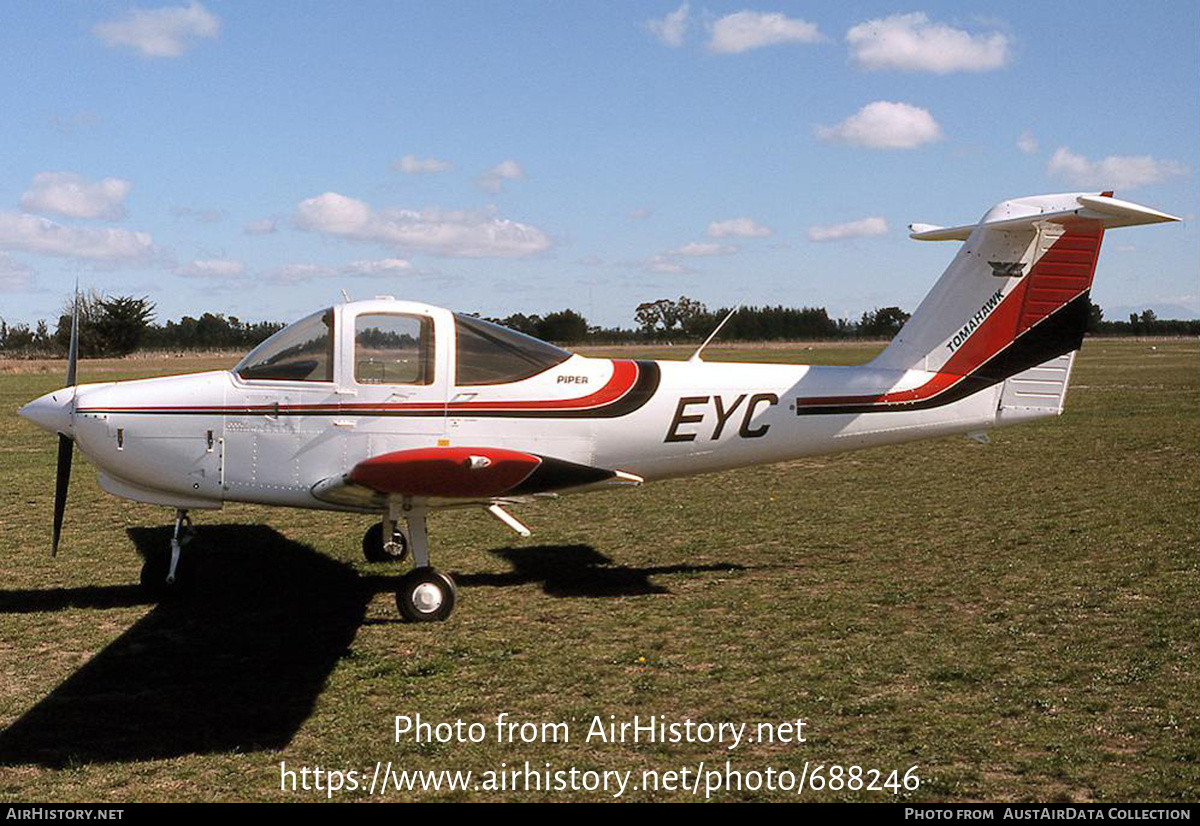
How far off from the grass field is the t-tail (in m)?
1.63

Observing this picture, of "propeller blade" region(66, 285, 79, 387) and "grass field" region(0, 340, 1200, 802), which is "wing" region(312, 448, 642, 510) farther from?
"propeller blade" region(66, 285, 79, 387)

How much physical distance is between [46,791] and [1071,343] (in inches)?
336

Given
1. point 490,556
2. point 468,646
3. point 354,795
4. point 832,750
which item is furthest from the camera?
point 490,556

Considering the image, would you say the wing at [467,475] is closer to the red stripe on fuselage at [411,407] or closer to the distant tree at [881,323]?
the red stripe on fuselage at [411,407]

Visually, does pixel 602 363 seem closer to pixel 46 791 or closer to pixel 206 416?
pixel 206 416

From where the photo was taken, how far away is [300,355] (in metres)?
7.90

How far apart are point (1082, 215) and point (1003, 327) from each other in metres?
1.18

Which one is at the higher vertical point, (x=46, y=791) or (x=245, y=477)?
(x=245, y=477)

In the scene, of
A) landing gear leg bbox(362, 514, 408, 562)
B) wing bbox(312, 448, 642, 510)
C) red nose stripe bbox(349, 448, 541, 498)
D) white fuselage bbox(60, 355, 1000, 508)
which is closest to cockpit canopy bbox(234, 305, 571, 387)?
white fuselage bbox(60, 355, 1000, 508)

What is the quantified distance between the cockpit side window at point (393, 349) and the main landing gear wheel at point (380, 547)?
2493 millimetres

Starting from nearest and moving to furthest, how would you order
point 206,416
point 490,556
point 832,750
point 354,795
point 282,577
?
1. point 354,795
2. point 832,750
3. point 206,416
4. point 282,577
5. point 490,556

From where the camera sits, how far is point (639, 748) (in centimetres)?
538

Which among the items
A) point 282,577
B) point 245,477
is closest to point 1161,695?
point 245,477

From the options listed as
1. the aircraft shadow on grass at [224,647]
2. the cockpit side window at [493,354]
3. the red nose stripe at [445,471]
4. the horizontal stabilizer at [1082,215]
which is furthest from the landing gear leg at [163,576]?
the horizontal stabilizer at [1082,215]
